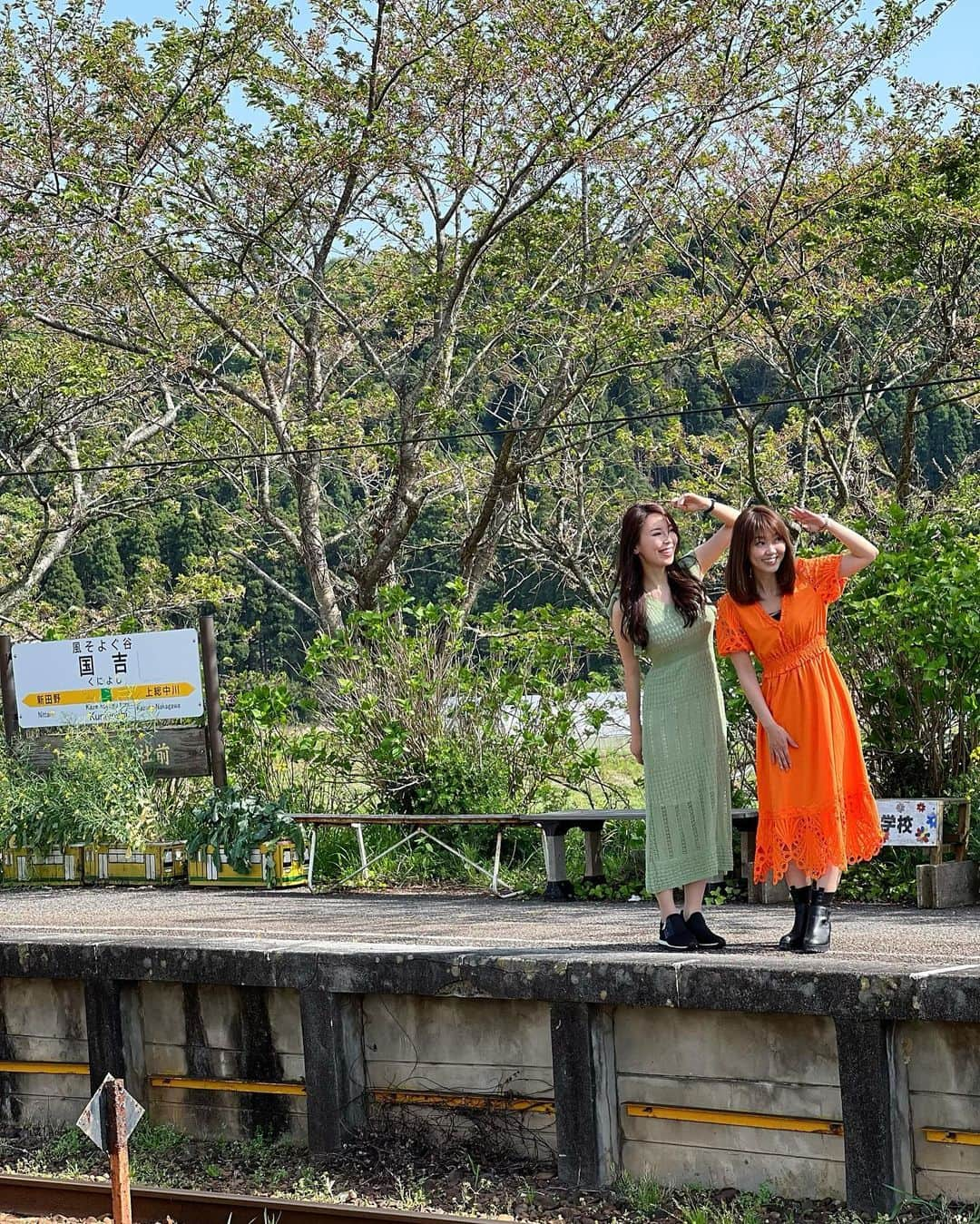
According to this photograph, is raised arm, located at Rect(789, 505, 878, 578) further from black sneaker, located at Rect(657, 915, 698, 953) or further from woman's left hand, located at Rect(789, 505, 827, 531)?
black sneaker, located at Rect(657, 915, 698, 953)

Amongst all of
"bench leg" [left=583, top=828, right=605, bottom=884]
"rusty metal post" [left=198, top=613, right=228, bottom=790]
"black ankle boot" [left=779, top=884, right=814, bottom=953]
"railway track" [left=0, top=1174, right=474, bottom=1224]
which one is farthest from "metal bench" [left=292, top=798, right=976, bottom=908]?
"railway track" [left=0, top=1174, right=474, bottom=1224]

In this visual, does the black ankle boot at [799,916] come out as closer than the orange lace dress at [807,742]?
No

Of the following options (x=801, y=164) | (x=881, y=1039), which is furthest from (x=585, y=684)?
(x=801, y=164)

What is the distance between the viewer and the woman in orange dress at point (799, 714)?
634cm

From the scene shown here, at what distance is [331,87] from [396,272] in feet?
12.1

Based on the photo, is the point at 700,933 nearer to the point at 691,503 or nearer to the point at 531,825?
the point at 691,503

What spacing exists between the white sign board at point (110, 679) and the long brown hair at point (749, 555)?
7.00 m

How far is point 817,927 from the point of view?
6.50 metres

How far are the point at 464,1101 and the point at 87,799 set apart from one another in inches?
242

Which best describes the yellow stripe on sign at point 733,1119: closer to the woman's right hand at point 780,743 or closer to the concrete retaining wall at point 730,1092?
the concrete retaining wall at point 730,1092

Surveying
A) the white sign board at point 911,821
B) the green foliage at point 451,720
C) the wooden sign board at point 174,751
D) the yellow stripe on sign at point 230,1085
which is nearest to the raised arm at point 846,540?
the white sign board at point 911,821

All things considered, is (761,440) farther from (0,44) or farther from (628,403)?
(0,44)

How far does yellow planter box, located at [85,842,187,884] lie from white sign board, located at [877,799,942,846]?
5722 mm

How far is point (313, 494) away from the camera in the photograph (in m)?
18.0
